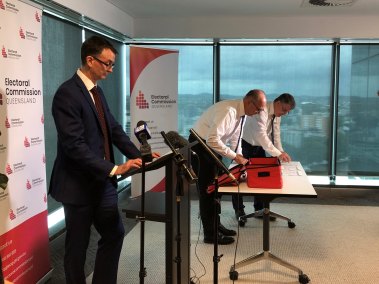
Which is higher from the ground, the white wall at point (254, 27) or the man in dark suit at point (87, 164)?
the white wall at point (254, 27)

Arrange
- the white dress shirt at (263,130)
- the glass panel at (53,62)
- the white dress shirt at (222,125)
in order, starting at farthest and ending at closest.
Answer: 1. the white dress shirt at (263,130)
2. the glass panel at (53,62)
3. the white dress shirt at (222,125)

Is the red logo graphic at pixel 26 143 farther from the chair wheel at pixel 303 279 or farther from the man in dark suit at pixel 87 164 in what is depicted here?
the chair wheel at pixel 303 279

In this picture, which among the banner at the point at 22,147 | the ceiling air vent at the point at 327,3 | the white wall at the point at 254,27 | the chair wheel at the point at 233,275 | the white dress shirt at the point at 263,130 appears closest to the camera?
the banner at the point at 22,147

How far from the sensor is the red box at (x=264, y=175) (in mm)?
2807

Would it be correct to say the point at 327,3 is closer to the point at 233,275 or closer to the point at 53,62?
the point at 53,62

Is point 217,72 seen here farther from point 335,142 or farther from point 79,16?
point 79,16

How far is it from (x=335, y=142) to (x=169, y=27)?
2.85 metres

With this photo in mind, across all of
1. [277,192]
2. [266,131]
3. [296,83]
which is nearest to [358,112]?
[296,83]

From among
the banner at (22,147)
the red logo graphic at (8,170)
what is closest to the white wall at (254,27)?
the banner at (22,147)

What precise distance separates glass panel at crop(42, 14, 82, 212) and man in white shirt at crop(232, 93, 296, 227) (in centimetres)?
178

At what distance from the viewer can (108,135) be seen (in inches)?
91.1

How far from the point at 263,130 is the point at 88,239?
2.22m

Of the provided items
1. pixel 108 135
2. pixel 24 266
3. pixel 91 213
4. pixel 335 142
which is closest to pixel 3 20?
pixel 108 135

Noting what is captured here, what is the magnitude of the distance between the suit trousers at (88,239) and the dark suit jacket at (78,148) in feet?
0.27
